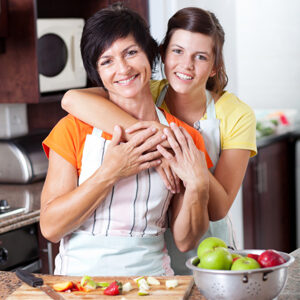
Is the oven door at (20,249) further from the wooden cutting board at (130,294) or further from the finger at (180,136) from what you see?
the finger at (180,136)

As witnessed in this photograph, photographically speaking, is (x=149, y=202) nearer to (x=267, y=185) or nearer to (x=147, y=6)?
(x=147, y=6)

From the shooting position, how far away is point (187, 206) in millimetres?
1624

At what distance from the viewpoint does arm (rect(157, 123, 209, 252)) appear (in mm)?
1605

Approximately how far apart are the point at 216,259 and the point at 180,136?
0.50 m

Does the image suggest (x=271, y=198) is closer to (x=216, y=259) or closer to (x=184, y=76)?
(x=184, y=76)

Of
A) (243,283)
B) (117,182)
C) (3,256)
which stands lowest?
(3,256)

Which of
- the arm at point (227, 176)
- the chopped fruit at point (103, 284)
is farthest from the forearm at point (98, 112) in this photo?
the chopped fruit at point (103, 284)

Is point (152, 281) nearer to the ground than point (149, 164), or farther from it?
nearer to the ground

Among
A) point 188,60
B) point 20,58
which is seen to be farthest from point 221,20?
point 188,60

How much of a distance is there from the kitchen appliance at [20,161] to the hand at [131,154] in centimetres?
120

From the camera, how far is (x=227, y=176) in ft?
6.04

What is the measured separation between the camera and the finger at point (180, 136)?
64.1 inches

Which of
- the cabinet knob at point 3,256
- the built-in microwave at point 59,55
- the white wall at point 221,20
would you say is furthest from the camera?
the white wall at point 221,20

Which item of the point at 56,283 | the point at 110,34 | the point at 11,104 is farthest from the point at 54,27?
the point at 56,283
